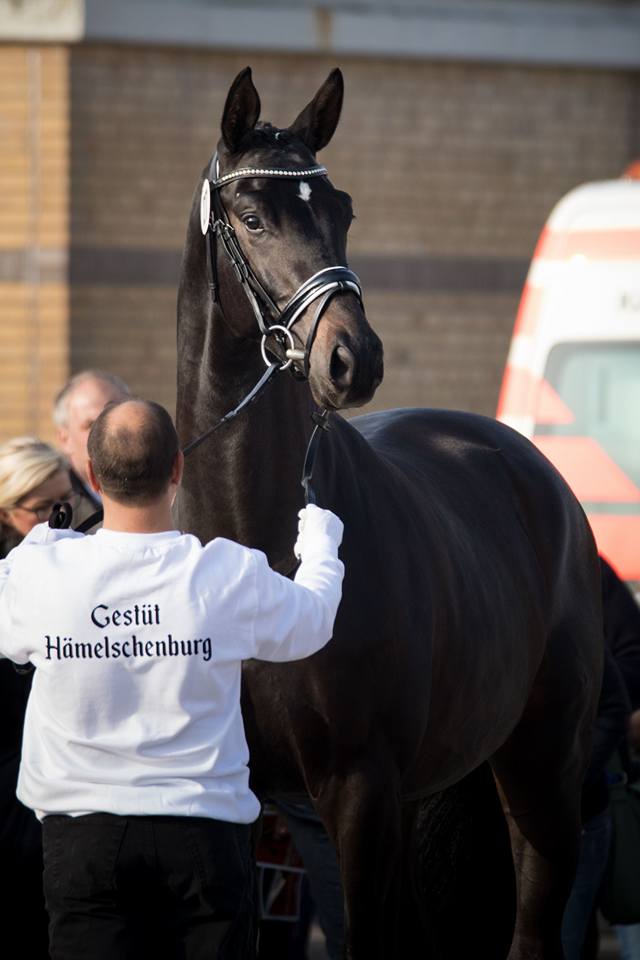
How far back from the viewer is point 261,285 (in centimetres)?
401

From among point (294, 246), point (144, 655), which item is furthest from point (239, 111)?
point (144, 655)

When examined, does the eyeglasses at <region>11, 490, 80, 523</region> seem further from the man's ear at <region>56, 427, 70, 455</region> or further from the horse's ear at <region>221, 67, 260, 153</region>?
the horse's ear at <region>221, 67, 260, 153</region>

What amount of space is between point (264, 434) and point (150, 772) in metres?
1.16

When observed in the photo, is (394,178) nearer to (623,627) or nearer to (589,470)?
(589,470)

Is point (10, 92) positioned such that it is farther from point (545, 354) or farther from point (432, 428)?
point (432, 428)

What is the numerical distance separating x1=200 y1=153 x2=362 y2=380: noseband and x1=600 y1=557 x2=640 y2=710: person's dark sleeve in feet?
7.62

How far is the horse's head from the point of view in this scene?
12.3ft

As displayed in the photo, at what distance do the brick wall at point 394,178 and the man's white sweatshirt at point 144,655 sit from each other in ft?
29.0

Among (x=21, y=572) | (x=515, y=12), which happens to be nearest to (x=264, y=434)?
(x=21, y=572)

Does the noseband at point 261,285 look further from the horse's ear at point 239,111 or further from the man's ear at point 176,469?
the man's ear at point 176,469

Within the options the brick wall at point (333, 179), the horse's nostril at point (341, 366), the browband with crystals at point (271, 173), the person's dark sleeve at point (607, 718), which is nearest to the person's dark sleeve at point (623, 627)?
the person's dark sleeve at point (607, 718)

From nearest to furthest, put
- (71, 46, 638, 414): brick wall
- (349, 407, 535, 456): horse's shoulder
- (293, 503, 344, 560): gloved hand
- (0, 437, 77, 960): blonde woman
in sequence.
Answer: (293, 503, 344, 560): gloved hand → (0, 437, 77, 960): blonde woman → (349, 407, 535, 456): horse's shoulder → (71, 46, 638, 414): brick wall

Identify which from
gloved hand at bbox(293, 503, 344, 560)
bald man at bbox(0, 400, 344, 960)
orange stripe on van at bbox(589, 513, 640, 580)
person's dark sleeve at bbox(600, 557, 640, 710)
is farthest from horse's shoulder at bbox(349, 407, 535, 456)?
orange stripe on van at bbox(589, 513, 640, 580)

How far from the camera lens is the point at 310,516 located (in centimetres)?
353
